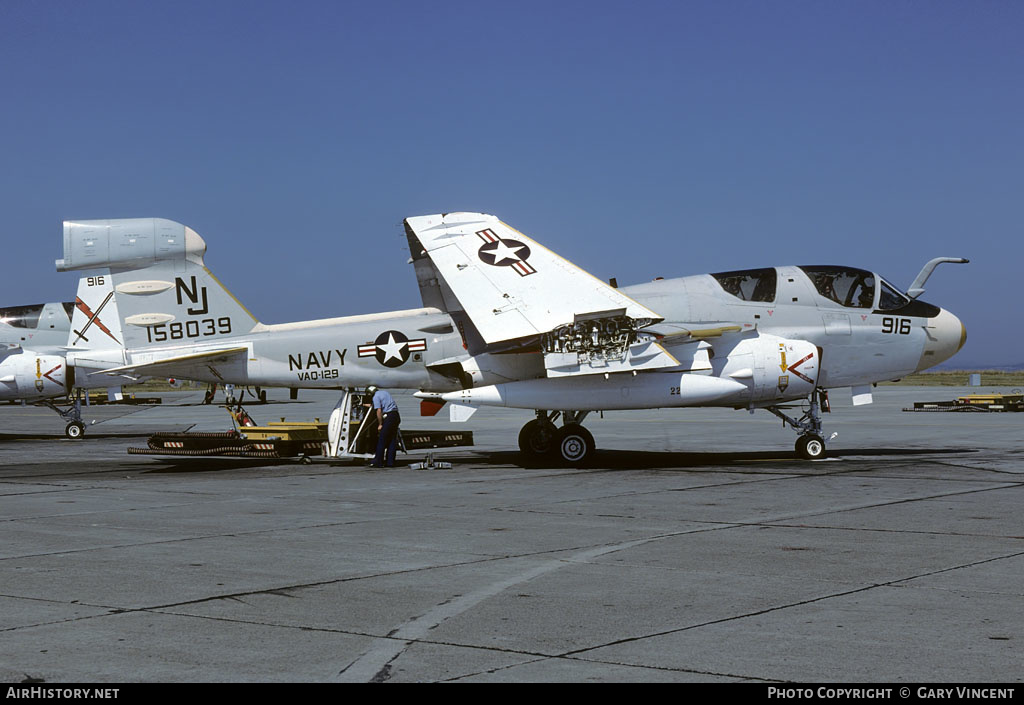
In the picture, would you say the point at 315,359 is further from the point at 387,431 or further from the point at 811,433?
the point at 811,433

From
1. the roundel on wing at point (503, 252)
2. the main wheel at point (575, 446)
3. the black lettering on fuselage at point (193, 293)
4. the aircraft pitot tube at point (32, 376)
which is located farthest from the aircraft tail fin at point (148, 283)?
the aircraft pitot tube at point (32, 376)

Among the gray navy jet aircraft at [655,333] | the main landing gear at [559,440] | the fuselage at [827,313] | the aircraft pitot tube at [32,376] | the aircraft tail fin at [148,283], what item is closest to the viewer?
the gray navy jet aircraft at [655,333]

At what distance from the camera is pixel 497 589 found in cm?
766

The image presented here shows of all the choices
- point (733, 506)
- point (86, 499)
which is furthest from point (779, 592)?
point (86, 499)

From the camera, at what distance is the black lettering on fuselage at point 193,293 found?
64.2 ft

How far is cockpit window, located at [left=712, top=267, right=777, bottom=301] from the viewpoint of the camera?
62.6 ft

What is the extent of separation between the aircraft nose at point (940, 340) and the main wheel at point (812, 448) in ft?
8.06

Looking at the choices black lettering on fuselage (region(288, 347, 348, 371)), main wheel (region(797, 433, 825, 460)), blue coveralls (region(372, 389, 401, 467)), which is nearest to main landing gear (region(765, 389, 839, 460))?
main wheel (region(797, 433, 825, 460))

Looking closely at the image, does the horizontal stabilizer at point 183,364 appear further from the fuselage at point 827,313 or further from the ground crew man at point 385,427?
the fuselage at point 827,313

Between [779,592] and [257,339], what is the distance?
14.1 m

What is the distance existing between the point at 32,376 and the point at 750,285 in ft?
67.1
